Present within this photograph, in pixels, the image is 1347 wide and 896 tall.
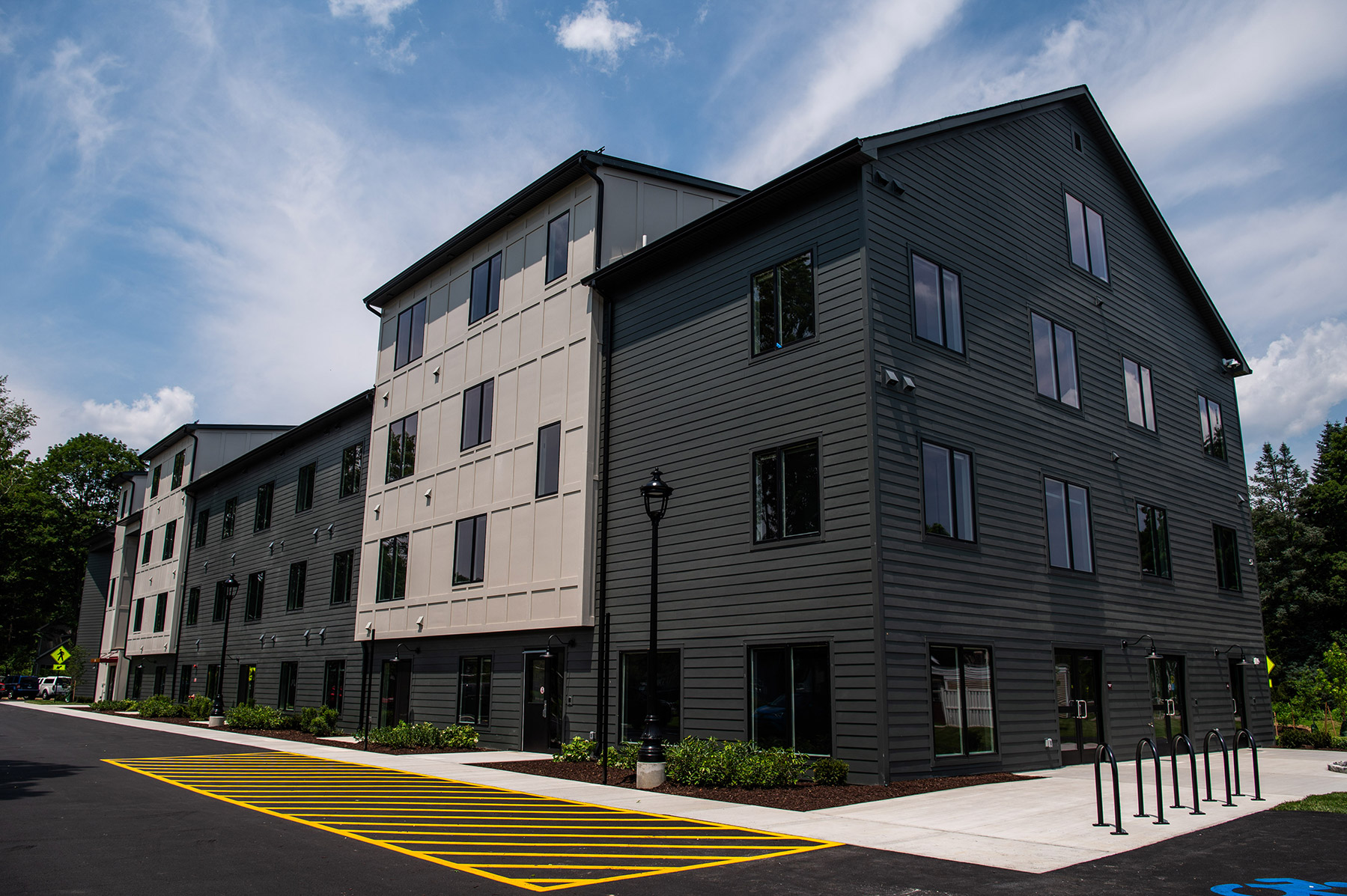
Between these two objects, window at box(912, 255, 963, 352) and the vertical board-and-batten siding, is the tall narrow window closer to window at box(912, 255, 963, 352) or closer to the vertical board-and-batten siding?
window at box(912, 255, 963, 352)

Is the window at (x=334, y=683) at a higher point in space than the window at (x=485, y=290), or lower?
lower

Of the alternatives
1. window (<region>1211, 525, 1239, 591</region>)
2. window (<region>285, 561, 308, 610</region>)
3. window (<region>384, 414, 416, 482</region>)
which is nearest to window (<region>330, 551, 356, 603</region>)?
window (<region>285, 561, 308, 610</region>)

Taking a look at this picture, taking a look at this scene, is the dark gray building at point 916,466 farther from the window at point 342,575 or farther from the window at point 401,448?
the window at point 342,575

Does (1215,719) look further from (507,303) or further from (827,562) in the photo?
(507,303)

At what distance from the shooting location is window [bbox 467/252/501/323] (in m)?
23.3

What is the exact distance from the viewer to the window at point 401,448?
84.7 feet

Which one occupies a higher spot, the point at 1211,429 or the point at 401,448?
the point at 1211,429

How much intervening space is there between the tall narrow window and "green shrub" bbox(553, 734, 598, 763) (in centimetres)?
1698

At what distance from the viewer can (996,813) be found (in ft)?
36.7

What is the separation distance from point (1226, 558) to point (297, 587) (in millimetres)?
27594

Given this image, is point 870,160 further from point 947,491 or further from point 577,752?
point 577,752

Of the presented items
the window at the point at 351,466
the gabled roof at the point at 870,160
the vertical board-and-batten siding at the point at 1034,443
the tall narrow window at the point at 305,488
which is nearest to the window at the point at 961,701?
the vertical board-and-batten siding at the point at 1034,443

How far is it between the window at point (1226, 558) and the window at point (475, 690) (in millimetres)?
17588

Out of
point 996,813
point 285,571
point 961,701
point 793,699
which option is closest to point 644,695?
point 793,699
